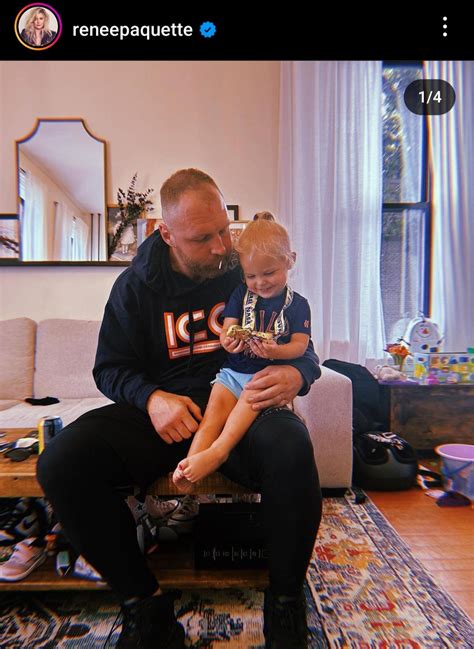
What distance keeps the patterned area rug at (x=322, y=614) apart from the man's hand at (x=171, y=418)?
0.48 m

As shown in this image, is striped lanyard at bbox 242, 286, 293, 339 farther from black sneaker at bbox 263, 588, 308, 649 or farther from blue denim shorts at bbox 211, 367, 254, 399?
black sneaker at bbox 263, 588, 308, 649

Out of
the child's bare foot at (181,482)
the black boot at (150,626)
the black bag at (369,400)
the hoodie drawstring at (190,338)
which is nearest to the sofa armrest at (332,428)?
the black bag at (369,400)

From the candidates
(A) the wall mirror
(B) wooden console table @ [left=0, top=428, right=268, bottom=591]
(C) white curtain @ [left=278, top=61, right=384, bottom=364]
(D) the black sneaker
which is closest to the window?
(C) white curtain @ [left=278, top=61, right=384, bottom=364]

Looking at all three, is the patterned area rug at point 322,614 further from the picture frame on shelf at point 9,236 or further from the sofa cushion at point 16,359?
the picture frame on shelf at point 9,236

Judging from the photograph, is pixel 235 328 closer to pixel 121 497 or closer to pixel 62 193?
pixel 121 497

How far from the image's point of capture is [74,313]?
9.02 feet

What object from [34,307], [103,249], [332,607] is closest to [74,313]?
[34,307]

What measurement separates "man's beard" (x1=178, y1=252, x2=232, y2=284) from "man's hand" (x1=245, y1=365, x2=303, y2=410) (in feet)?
1.11

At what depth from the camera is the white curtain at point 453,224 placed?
264 cm

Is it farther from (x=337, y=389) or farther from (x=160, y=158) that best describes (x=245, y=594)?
(x=160, y=158)

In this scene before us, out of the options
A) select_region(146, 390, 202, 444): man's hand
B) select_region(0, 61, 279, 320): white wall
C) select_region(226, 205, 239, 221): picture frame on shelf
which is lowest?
select_region(146, 390, 202, 444): man's hand

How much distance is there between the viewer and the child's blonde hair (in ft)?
3.76

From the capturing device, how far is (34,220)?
2.67 metres
